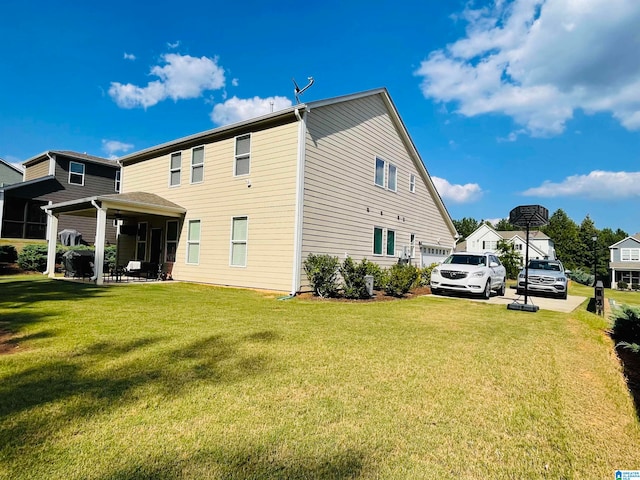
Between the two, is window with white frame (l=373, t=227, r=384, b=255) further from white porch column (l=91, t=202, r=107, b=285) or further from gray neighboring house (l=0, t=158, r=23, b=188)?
gray neighboring house (l=0, t=158, r=23, b=188)

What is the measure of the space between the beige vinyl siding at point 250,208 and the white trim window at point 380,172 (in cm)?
538

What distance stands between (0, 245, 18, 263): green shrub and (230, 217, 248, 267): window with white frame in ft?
45.2

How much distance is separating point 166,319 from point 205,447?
15.6 ft

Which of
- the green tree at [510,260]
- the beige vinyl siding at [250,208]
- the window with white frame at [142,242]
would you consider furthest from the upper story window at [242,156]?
the green tree at [510,260]

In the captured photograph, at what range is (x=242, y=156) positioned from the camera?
12.6m

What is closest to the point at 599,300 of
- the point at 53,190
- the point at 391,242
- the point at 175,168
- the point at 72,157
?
the point at 391,242

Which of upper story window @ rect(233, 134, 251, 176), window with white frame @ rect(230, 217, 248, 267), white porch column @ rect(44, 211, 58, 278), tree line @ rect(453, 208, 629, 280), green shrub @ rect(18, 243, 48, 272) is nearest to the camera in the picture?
window with white frame @ rect(230, 217, 248, 267)

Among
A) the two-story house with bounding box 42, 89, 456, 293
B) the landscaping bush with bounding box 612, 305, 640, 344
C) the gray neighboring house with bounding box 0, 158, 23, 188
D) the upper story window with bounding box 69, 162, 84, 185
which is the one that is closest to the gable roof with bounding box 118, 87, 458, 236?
the two-story house with bounding box 42, 89, 456, 293

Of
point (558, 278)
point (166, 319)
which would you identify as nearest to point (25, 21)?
point (166, 319)

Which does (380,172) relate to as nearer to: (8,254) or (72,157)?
(8,254)

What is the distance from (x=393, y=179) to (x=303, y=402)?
14694mm

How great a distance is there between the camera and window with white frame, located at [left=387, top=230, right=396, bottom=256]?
16.0m

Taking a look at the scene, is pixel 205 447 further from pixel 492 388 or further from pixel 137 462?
pixel 492 388

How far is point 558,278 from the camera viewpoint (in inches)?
517
